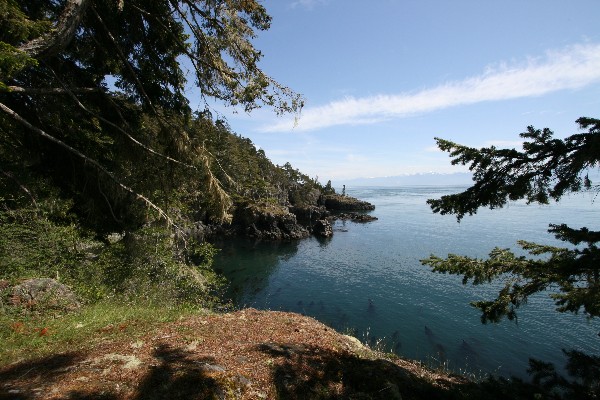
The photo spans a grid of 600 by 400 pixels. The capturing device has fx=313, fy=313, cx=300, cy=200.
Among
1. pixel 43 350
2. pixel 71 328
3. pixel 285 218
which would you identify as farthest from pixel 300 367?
pixel 285 218

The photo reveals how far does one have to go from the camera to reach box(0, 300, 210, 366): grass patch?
20.8ft

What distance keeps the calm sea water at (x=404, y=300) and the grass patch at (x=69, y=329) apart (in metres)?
8.16

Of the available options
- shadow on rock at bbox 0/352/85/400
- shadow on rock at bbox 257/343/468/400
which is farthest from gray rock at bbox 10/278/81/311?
shadow on rock at bbox 257/343/468/400

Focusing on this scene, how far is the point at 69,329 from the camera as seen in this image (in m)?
7.39

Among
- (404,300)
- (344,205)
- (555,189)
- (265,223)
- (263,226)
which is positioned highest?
(555,189)

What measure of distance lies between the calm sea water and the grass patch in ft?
26.8

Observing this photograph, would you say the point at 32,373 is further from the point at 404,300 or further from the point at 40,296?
the point at 404,300

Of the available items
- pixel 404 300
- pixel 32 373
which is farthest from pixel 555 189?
pixel 404 300

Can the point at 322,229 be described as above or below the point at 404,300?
above

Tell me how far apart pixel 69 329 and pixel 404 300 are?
25.6 m

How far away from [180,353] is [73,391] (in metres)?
1.84

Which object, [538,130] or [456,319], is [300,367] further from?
[456,319]

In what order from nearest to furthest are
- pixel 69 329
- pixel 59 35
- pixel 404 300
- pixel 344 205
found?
pixel 59 35
pixel 69 329
pixel 404 300
pixel 344 205

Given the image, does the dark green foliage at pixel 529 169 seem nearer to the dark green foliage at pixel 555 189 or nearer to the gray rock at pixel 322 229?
the dark green foliage at pixel 555 189
